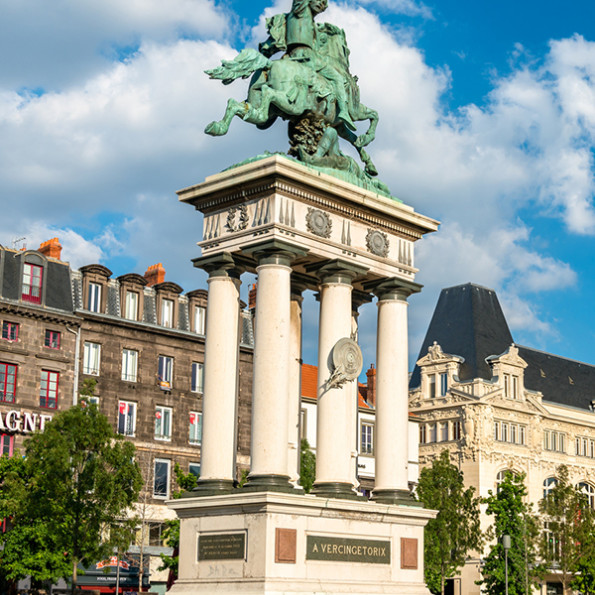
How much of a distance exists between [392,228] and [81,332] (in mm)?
39739

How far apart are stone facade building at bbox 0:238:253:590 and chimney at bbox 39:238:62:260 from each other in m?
0.08

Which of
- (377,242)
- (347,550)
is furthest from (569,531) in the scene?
(347,550)

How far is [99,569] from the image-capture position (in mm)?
62281

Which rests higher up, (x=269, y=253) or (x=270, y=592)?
(x=269, y=253)

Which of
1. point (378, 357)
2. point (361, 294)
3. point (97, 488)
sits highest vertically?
point (361, 294)

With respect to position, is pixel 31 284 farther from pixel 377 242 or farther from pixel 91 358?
pixel 377 242

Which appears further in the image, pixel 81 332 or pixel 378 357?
pixel 81 332

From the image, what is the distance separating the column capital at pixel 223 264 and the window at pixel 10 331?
37.4 meters

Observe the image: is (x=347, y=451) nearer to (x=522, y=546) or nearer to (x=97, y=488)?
(x=97, y=488)

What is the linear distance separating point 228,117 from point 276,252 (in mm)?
3924

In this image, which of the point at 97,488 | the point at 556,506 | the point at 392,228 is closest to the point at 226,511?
the point at 392,228

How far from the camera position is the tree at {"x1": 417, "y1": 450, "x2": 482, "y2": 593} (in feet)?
227

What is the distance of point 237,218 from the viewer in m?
27.6

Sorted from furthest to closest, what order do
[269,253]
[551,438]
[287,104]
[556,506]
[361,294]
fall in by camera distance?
[551,438] < [556,506] < [361,294] < [287,104] < [269,253]
